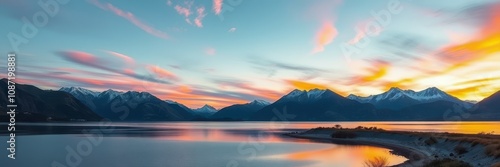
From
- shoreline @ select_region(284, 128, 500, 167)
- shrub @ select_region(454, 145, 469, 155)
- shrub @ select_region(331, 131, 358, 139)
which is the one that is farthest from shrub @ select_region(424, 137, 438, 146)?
shrub @ select_region(331, 131, 358, 139)

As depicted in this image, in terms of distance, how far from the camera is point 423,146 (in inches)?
2805

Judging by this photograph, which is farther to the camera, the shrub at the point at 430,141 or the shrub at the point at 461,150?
the shrub at the point at 430,141

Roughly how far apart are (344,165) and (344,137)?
66.3 metres

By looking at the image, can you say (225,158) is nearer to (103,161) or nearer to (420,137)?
(103,161)

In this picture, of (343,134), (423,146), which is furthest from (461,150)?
(343,134)

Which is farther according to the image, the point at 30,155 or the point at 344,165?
the point at 30,155

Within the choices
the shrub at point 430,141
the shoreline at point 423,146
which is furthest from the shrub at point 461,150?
the shrub at point 430,141

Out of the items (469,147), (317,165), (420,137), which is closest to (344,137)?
(420,137)

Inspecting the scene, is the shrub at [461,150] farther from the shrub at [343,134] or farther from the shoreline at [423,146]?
the shrub at [343,134]

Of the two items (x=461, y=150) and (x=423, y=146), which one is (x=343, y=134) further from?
(x=461, y=150)

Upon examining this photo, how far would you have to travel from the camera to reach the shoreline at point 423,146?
4519 cm

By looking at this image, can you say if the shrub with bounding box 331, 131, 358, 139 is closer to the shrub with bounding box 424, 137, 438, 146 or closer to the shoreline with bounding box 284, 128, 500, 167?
the shoreline with bounding box 284, 128, 500, 167

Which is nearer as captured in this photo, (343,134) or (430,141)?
(430,141)

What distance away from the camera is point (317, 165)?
47.9 metres
